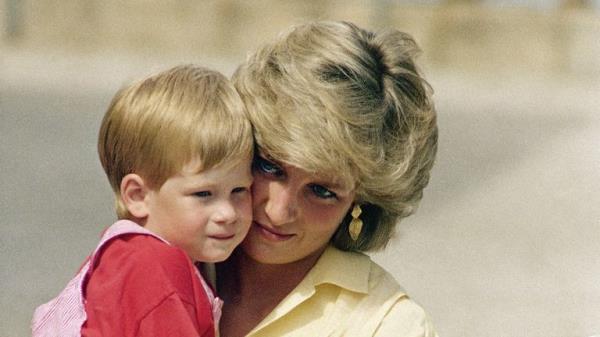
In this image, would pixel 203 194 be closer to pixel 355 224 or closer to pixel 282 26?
pixel 355 224

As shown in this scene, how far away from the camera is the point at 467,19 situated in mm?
26531

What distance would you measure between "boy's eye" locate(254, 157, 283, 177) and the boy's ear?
306 mm

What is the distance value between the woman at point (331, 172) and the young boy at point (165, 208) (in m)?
0.12

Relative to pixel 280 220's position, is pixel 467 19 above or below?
below

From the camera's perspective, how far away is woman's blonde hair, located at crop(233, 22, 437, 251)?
3.44m

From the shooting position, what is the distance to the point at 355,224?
373 centimetres

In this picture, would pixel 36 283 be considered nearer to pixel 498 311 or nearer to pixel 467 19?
pixel 498 311

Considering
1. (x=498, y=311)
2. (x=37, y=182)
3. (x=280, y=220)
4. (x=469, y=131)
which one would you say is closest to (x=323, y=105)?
(x=280, y=220)

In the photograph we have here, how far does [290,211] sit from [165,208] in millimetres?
353

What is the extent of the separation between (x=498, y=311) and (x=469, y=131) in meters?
9.51

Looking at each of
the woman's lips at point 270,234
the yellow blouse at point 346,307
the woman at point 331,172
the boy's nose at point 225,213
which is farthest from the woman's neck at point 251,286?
the boy's nose at point 225,213

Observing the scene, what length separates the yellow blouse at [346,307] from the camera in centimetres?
352

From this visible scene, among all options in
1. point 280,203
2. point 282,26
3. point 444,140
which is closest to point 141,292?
point 280,203

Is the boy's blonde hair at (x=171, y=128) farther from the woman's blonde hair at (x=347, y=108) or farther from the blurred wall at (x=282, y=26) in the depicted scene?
the blurred wall at (x=282, y=26)
